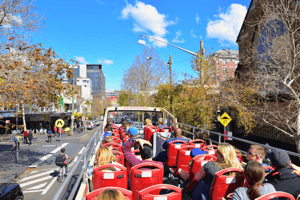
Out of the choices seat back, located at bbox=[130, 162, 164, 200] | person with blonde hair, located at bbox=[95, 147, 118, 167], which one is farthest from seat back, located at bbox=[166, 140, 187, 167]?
seat back, located at bbox=[130, 162, 164, 200]

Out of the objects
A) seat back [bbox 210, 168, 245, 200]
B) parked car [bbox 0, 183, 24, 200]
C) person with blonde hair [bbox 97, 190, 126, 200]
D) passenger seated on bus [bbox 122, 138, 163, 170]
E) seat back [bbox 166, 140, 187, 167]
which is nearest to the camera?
person with blonde hair [bbox 97, 190, 126, 200]

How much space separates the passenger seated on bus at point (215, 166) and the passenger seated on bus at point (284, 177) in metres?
0.48

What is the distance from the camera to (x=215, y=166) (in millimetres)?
3168

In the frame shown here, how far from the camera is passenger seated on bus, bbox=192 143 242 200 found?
3175 mm

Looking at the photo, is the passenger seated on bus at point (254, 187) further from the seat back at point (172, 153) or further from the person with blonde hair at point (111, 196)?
the seat back at point (172, 153)

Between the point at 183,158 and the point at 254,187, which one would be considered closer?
the point at 254,187

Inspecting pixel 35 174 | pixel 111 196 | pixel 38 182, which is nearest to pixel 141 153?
pixel 111 196

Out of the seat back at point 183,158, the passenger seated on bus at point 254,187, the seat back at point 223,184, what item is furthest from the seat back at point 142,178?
the seat back at point 183,158

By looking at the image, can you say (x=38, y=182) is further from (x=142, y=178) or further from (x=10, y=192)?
(x=142, y=178)

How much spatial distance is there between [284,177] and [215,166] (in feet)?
2.90

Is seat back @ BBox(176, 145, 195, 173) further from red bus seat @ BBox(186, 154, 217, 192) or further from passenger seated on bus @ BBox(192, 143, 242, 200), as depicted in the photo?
passenger seated on bus @ BBox(192, 143, 242, 200)

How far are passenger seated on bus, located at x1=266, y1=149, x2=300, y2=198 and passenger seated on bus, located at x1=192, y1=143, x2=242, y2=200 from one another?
1.56 ft

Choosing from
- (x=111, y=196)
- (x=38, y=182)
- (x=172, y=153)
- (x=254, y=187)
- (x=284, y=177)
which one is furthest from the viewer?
(x=38, y=182)

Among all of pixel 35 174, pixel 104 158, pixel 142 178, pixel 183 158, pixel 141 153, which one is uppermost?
pixel 141 153
